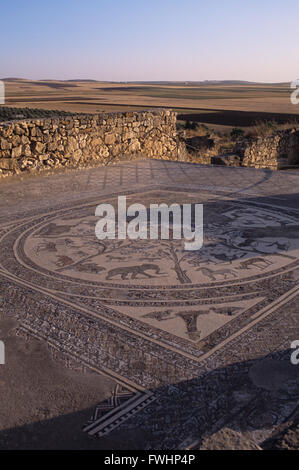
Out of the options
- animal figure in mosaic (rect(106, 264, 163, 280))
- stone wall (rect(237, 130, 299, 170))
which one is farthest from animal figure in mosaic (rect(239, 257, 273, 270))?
stone wall (rect(237, 130, 299, 170))

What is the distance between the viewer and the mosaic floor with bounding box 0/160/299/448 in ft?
7.59

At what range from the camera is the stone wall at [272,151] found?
11.5m

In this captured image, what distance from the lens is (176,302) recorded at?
3.50 m

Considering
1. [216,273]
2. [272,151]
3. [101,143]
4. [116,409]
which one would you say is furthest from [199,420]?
[272,151]

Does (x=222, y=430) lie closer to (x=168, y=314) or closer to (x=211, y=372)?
(x=211, y=372)

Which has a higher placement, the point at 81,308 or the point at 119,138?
the point at 119,138

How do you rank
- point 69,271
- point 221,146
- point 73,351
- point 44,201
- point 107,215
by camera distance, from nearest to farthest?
1. point 73,351
2. point 69,271
3. point 107,215
4. point 44,201
5. point 221,146

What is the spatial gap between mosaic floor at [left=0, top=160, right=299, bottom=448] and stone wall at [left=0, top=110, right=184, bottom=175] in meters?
1.80

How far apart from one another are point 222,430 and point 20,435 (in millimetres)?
938

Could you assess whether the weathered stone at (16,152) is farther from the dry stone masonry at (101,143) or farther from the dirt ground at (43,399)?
the dirt ground at (43,399)

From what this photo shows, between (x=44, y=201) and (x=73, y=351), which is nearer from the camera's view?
(x=73, y=351)
